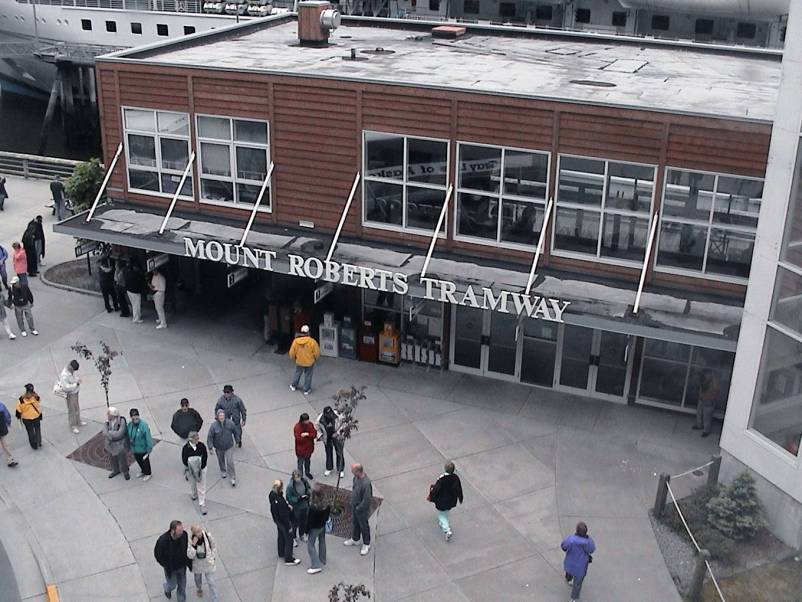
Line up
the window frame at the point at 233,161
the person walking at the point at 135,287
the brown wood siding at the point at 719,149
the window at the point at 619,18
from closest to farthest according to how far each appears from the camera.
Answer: the brown wood siding at the point at 719,149 < the window frame at the point at 233,161 < the person walking at the point at 135,287 < the window at the point at 619,18

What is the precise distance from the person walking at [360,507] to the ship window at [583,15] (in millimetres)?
53163

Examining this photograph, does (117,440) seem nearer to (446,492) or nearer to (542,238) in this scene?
(446,492)

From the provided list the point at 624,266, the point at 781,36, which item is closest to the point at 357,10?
the point at 781,36

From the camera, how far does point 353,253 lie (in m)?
20.7

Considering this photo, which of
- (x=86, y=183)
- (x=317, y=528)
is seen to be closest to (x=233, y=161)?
(x=86, y=183)

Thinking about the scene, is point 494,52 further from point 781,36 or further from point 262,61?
point 781,36

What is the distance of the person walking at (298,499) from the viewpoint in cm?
1431

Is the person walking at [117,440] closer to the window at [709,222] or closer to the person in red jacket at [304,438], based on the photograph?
the person in red jacket at [304,438]

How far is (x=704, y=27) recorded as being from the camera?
191 feet

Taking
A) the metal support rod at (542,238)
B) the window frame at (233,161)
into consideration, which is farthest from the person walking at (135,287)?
the metal support rod at (542,238)

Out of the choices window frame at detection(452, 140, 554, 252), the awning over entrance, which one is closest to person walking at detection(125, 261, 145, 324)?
the awning over entrance

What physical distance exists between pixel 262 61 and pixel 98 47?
3496cm

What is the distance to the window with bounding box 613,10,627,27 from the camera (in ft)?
200

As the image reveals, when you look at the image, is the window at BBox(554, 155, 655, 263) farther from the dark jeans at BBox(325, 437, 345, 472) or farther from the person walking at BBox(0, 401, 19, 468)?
the person walking at BBox(0, 401, 19, 468)
